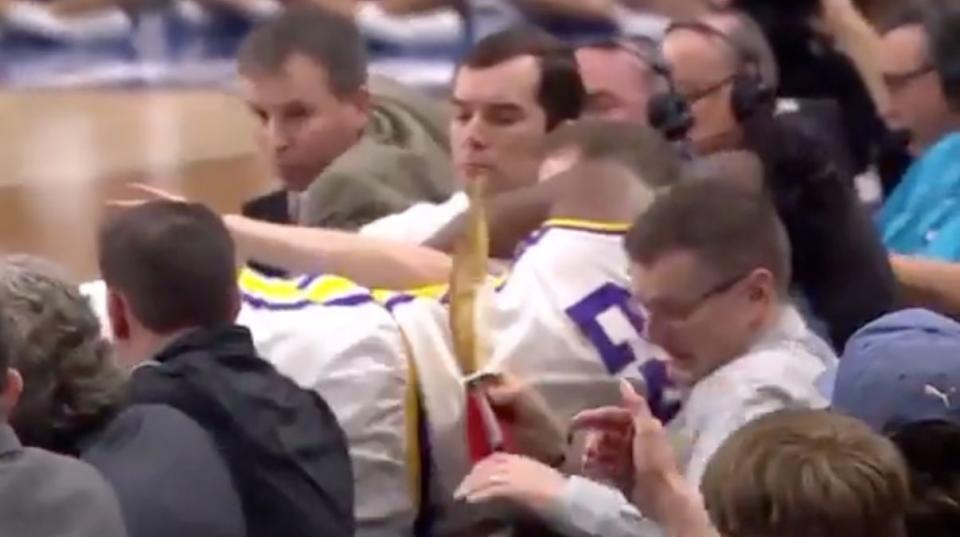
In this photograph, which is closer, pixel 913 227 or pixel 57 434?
pixel 57 434

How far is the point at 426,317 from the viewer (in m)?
2.67

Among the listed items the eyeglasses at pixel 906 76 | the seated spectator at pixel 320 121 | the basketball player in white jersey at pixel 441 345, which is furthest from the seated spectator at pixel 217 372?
the eyeglasses at pixel 906 76

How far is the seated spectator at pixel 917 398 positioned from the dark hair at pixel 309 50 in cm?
158

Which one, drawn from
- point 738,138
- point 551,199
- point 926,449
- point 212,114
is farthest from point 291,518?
point 212,114

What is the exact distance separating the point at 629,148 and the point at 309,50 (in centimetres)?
97

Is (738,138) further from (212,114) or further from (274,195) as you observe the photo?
(212,114)

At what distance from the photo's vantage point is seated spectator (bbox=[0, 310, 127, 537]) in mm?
1980

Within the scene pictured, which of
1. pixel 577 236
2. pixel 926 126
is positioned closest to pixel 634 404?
pixel 577 236

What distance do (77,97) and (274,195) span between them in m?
5.43

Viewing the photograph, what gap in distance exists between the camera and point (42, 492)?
2.00 meters

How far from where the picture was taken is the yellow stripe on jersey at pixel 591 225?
8.75 feet

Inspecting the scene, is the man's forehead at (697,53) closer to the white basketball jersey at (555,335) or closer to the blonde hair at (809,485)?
the white basketball jersey at (555,335)

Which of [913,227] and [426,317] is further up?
[426,317]

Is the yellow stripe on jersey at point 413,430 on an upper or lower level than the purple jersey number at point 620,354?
lower
